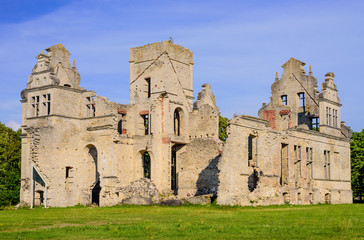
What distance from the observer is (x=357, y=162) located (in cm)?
5344

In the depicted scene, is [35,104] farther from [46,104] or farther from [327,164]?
[327,164]

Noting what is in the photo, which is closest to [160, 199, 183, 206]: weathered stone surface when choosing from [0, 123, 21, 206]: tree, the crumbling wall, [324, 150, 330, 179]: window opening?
the crumbling wall

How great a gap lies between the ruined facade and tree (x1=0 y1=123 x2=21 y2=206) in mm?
11408

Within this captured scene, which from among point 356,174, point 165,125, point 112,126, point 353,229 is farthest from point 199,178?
point 353,229

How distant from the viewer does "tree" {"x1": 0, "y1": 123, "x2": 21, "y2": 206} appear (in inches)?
2180

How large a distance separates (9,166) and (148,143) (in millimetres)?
22325

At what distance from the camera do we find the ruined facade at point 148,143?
41.7 meters

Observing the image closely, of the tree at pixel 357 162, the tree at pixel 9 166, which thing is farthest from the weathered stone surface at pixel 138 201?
the tree at pixel 357 162

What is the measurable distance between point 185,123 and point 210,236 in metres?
28.4

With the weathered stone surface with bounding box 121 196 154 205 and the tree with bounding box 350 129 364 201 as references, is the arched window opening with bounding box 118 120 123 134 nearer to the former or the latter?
the weathered stone surface with bounding box 121 196 154 205

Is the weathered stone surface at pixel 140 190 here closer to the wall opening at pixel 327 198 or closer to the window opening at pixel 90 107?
the window opening at pixel 90 107

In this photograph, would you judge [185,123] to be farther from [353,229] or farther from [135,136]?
[353,229]

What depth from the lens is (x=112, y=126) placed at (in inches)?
1673

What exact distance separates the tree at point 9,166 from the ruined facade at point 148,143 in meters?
11.4
